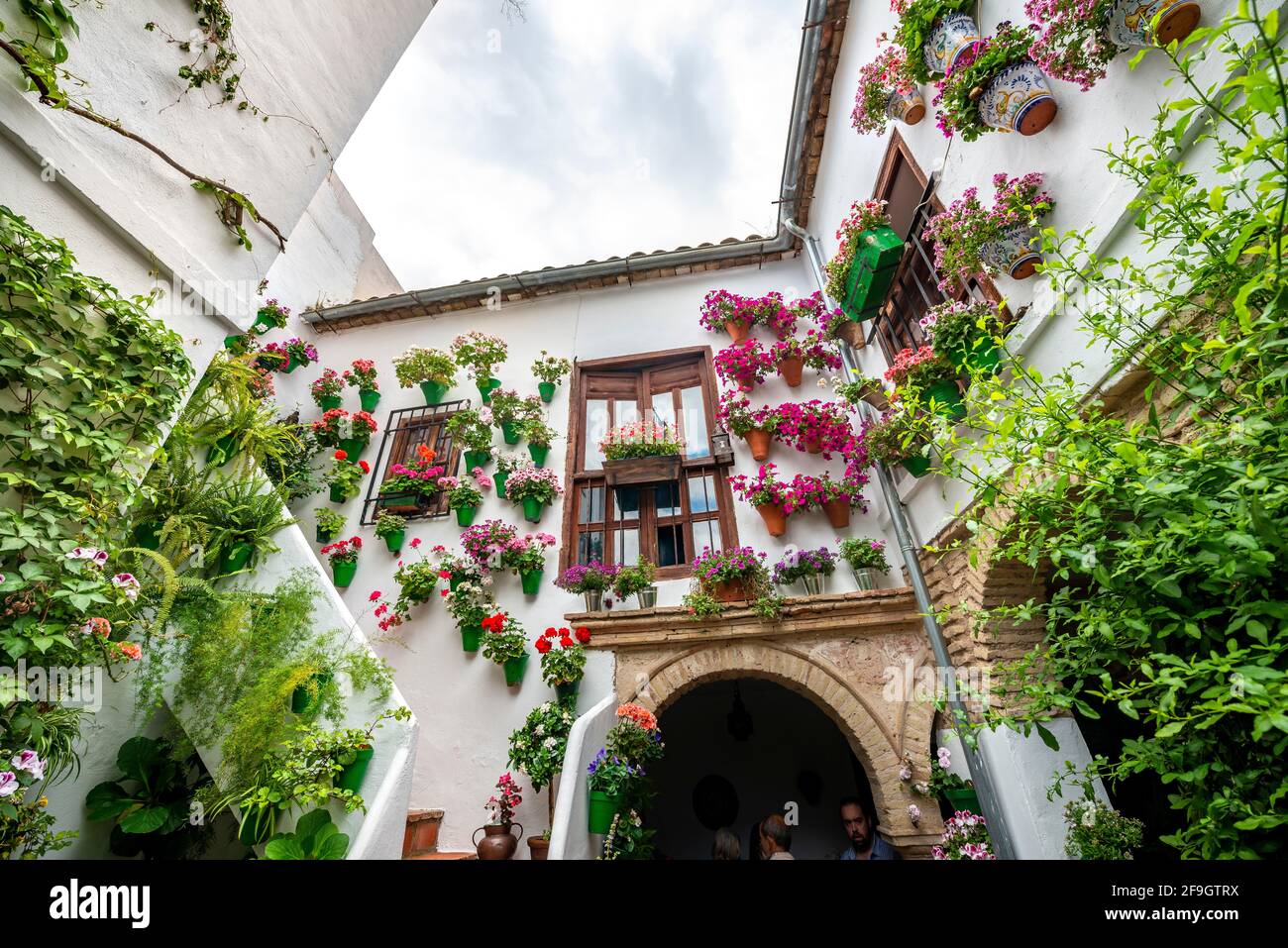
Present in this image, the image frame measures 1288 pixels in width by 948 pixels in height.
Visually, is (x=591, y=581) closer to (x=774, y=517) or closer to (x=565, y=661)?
(x=565, y=661)

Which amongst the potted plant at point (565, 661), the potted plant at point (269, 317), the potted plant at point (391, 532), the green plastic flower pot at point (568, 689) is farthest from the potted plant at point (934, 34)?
the potted plant at point (269, 317)

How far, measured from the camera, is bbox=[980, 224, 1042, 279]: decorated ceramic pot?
2.46 meters

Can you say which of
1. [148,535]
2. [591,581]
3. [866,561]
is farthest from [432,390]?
[866,561]

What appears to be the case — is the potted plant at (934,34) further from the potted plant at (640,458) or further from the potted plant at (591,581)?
the potted plant at (591,581)

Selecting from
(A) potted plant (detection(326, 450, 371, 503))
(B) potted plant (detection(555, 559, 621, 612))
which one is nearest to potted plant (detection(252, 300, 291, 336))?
(A) potted plant (detection(326, 450, 371, 503))

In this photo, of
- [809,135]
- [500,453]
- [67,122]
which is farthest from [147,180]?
[809,135]

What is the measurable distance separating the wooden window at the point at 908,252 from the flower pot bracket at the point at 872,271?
0.15 metres

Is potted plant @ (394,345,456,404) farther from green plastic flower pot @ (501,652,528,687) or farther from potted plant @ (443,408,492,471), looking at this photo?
green plastic flower pot @ (501,652,528,687)

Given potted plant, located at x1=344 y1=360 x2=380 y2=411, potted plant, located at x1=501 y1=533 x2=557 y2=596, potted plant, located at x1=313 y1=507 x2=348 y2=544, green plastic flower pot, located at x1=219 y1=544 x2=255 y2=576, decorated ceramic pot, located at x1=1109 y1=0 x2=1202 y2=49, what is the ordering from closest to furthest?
decorated ceramic pot, located at x1=1109 y1=0 x2=1202 y2=49 → green plastic flower pot, located at x1=219 y1=544 x2=255 y2=576 → potted plant, located at x1=501 y1=533 x2=557 y2=596 → potted plant, located at x1=313 y1=507 x2=348 y2=544 → potted plant, located at x1=344 y1=360 x2=380 y2=411

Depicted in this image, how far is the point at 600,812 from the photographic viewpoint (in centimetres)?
322

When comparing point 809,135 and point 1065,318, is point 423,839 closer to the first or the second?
point 1065,318

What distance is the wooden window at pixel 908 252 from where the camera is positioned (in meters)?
3.74

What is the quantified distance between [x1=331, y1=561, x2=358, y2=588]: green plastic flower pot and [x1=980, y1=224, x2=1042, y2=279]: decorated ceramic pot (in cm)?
576

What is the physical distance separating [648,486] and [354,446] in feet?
11.6
